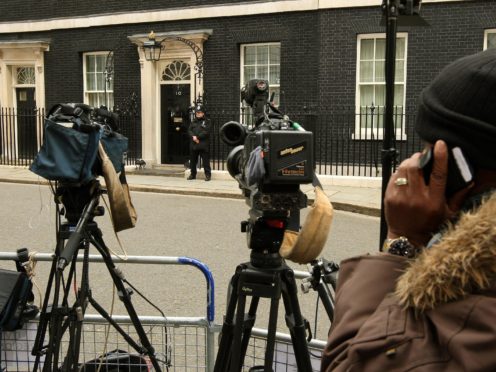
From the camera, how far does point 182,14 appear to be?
15898 millimetres

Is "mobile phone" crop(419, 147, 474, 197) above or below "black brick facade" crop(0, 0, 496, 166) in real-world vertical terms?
below

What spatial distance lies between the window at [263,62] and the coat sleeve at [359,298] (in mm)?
14015

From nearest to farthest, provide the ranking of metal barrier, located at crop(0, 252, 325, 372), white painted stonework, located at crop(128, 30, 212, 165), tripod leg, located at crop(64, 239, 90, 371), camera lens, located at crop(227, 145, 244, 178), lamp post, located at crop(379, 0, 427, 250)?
1. camera lens, located at crop(227, 145, 244, 178)
2. tripod leg, located at crop(64, 239, 90, 371)
3. metal barrier, located at crop(0, 252, 325, 372)
4. lamp post, located at crop(379, 0, 427, 250)
5. white painted stonework, located at crop(128, 30, 212, 165)

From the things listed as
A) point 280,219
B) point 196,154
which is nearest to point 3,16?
point 196,154

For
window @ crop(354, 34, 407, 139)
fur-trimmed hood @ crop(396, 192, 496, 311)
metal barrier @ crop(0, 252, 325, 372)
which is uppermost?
window @ crop(354, 34, 407, 139)

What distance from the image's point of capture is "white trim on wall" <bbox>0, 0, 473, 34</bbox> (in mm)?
14227

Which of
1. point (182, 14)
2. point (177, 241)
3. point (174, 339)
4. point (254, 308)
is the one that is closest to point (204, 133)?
point (182, 14)

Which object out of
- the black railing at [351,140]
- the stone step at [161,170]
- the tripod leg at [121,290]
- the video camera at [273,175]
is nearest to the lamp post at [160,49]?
the stone step at [161,170]

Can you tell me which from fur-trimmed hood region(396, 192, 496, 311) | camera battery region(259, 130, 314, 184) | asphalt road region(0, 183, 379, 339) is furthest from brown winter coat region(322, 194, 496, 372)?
asphalt road region(0, 183, 379, 339)

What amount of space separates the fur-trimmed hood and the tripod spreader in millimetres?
1877

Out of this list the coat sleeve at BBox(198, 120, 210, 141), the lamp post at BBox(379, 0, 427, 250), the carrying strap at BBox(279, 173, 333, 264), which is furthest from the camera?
the coat sleeve at BBox(198, 120, 210, 141)

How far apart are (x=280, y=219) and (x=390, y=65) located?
1906mm

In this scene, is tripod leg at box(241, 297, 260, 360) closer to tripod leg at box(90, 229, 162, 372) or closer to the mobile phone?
tripod leg at box(90, 229, 162, 372)

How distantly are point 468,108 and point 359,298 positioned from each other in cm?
41
